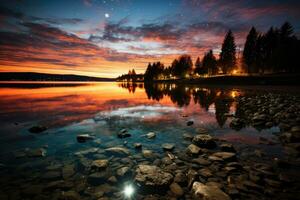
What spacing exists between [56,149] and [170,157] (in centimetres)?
467

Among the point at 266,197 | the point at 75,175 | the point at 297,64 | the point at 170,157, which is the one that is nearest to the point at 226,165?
the point at 266,197

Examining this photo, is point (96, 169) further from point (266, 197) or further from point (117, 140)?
point (266, 197)

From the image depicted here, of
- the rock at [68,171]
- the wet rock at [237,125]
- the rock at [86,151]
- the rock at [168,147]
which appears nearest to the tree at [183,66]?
the wet rock at [237,125]

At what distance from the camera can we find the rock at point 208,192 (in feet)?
11.7

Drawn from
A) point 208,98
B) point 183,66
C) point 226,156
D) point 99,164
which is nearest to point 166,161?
point 226,156

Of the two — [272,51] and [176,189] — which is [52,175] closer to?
[176,189]

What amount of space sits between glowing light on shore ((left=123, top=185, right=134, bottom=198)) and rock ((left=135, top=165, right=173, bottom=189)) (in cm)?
24

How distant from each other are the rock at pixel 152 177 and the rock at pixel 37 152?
3.88 metres

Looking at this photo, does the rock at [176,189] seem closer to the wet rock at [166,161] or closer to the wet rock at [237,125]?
the wet rock at [166,161]

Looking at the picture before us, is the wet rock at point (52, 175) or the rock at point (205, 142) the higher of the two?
the rock at point (205, 142)

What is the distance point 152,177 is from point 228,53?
75.1 meters

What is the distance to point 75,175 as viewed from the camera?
470 centimetres

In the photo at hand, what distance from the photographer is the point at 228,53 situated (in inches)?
2670

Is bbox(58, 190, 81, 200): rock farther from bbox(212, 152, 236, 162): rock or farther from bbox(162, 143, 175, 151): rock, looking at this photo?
bbox(212, 152, 236, 162): rock
